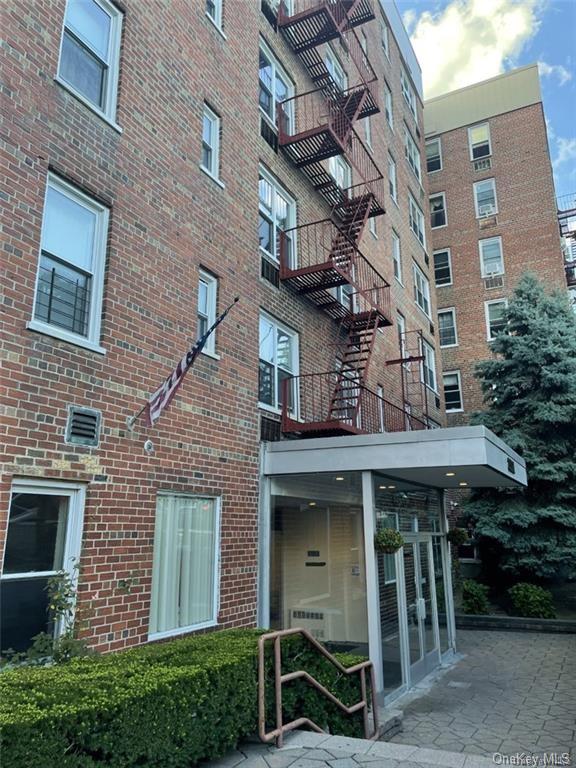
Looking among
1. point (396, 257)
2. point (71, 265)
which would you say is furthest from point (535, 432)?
point (71, 265)

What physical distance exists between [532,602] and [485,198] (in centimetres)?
2087

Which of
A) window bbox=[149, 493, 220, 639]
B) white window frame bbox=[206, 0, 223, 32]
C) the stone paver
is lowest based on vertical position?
the stone paver

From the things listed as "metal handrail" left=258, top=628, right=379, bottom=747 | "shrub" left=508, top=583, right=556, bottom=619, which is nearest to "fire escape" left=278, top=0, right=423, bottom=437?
"metal handrail" left=258, top=628, right=379, bottom=747

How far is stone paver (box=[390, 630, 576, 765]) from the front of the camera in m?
6.91

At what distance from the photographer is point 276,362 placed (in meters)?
10.9

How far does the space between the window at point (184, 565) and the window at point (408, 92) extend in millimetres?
23520

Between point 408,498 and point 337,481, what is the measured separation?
2059 millimetres

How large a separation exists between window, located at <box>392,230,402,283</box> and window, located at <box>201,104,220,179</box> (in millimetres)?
10667

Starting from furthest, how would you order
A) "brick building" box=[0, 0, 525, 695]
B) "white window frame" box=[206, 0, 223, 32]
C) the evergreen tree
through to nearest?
the evergreen tree < "white window frame" box=[206, 0, 223, 32] < "brick building" box=[0, 0, 525, 695]

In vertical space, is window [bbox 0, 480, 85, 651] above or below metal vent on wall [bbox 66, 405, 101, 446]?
below

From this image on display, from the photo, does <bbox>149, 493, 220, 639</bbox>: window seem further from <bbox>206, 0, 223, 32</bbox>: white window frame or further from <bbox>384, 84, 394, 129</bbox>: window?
<bbox>384, 84, 394, 129</bbox>: window

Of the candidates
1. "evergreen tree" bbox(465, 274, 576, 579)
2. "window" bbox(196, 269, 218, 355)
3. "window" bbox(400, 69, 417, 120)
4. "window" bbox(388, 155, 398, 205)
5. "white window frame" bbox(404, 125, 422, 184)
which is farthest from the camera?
"window" bbox(400, 69, 417, 120)

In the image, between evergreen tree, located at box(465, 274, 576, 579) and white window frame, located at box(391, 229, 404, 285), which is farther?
white window frame, located at box(391, 229, 404, 285)

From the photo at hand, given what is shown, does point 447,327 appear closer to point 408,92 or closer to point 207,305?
point 408,92
